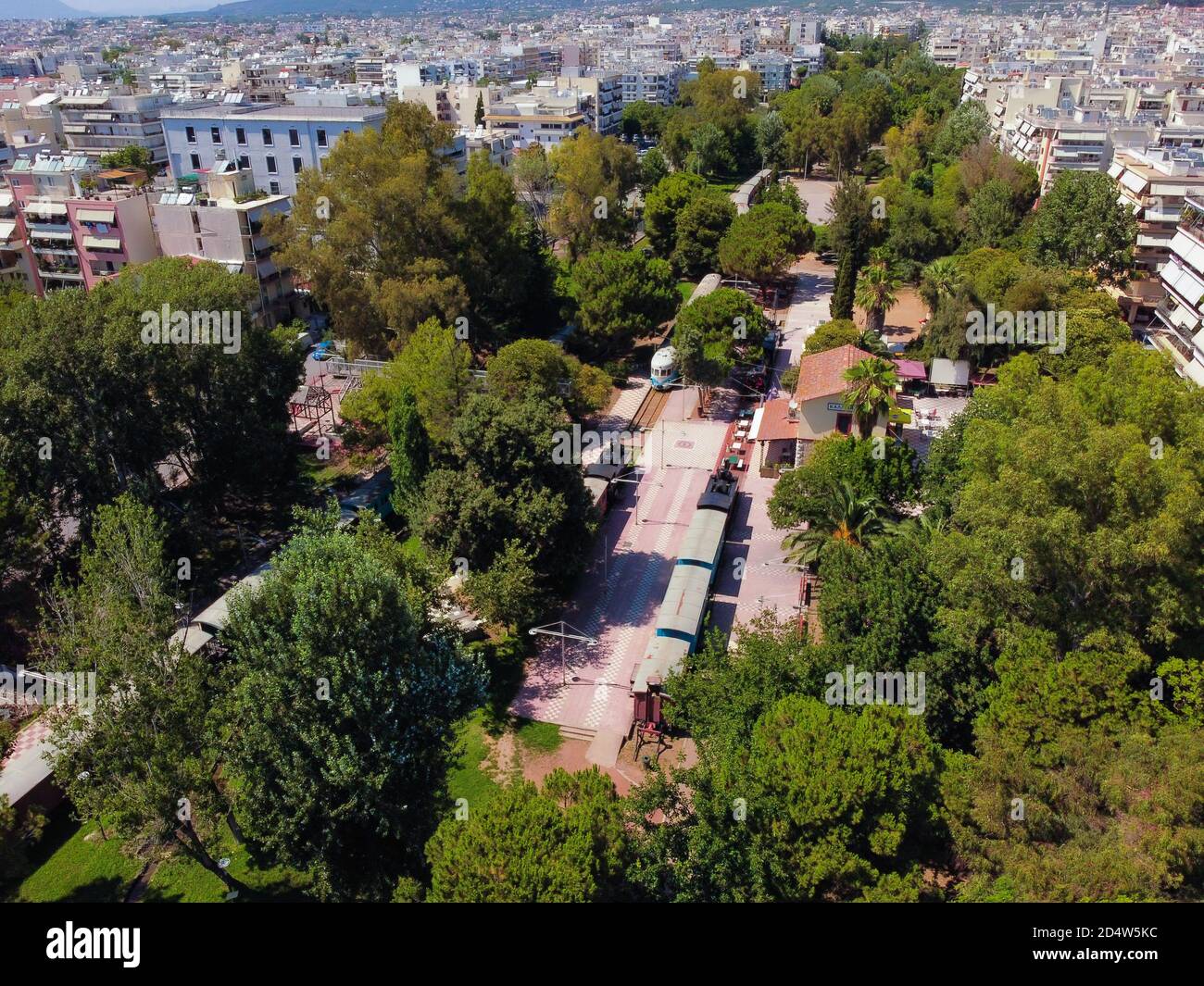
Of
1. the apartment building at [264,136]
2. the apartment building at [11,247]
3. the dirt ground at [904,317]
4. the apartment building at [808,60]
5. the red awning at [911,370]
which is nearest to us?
the red awning at [911,370]

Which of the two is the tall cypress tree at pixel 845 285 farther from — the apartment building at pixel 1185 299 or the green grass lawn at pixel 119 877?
the green grass lawn at pixel 119 877

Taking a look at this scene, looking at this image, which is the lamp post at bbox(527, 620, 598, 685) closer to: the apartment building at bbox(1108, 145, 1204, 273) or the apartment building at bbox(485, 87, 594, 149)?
the apartment building at bbox(1108, 145, 1204, 273)

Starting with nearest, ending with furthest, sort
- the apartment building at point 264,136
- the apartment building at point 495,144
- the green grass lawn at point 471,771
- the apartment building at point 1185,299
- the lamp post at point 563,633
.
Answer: the green grass lawn at point 471,771 → the lamp post at point 563,633 → the apartment building at point 1185,299 → the apartment building at point 264,136 → the apartment building at point 495,144

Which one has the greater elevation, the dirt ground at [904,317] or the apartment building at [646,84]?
the apartment building at [646,84]

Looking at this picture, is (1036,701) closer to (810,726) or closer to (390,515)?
(810,726)

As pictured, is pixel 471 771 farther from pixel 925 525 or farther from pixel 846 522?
Result: pixel 925 525

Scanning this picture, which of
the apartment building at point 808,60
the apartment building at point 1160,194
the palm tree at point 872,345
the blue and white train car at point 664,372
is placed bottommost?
the blue and white train car at point 664,372

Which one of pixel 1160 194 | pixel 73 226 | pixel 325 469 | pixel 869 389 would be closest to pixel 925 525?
pixel 869 389

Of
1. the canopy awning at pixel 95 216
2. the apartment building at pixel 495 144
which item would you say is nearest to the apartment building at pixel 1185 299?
the apartment building at pixel 495 144
